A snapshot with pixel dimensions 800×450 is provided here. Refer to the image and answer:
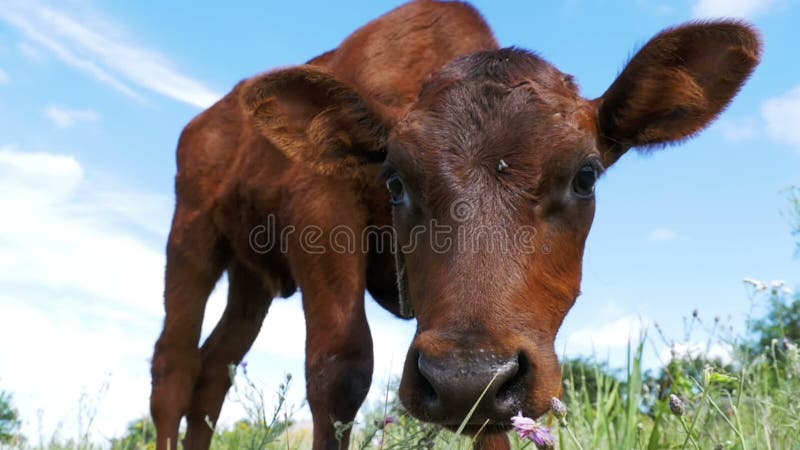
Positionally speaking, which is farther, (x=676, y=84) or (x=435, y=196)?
(x=676, y=84)

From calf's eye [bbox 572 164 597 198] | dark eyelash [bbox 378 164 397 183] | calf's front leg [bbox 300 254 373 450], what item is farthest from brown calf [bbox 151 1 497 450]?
calf's eye [bbox 572 164 597 198]

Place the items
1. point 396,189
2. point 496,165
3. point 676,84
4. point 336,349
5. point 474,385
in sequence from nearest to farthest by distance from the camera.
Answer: point 474,385, point 496,165, point 396,189, point 676,84, point 336,349

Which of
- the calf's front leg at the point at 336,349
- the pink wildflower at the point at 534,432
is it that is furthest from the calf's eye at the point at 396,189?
the pink wildflower at the point at 534,432

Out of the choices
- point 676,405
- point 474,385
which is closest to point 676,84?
point 474,385

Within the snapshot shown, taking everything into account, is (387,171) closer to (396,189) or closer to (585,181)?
(396,189)

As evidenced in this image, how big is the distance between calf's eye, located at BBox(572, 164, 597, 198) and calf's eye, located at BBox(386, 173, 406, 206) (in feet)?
2.50

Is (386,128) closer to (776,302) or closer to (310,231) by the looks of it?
(310,231)

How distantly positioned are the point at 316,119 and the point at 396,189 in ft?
2.66

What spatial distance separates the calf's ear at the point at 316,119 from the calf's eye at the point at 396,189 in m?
0.53

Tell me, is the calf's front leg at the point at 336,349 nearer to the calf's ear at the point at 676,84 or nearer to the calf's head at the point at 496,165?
the calf's head at the point at 496,165

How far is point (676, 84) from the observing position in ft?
14.1

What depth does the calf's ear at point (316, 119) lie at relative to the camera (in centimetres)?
454

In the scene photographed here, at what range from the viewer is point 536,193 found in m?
3.54

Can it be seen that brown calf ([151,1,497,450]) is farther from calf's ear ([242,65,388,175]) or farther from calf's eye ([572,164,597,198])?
calf's eye ([572,164,597,198])
